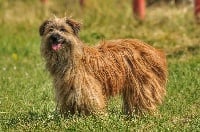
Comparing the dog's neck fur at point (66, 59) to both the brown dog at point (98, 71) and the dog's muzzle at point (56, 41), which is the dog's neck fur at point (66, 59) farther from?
the dog's muzzle at point (56, 41)

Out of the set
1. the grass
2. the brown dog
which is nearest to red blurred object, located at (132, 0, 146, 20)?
the grass

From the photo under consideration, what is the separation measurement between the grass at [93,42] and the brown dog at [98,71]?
0.88 ft

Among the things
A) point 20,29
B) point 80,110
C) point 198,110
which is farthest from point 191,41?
point 80,110

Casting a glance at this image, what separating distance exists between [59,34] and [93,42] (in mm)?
7378

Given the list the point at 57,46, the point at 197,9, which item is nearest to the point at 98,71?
the point at 57,46

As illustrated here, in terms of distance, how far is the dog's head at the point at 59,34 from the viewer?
9828 millimetres

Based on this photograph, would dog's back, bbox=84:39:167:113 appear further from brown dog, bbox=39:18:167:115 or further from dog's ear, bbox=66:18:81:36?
dog's ear, bbox=66:18:81:36

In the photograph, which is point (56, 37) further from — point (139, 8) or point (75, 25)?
point (139, 8)

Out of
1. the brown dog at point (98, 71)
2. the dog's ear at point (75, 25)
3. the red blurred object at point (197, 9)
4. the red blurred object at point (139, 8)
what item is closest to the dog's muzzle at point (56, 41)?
the brown dog at point (98, 71)

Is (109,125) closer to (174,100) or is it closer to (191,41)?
(174,100)

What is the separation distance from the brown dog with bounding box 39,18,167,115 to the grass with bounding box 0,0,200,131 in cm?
27

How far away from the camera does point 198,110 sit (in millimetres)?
10734

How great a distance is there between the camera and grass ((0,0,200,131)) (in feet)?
31.7

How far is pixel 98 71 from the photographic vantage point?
10.1 m
